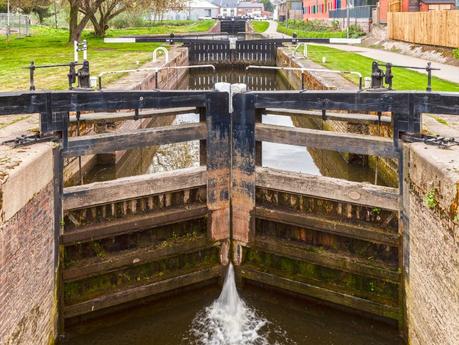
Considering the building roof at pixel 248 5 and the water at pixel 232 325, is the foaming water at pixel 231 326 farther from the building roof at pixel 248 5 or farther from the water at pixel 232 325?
the building roof at pixel 248 5

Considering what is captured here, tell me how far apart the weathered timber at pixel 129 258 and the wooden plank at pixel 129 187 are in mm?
824

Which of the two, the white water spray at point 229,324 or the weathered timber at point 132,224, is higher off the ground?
the weathered timber at point 132,224

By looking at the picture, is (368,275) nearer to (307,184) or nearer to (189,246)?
(307,184)

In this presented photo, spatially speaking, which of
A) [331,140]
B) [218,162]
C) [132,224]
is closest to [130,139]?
[132,224]

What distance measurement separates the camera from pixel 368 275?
27.1 feet

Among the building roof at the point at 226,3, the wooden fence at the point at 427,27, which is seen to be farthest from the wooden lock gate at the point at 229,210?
the building roof at the point at 226,3

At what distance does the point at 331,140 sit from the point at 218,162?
1.86 m

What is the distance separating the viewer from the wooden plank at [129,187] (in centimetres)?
810

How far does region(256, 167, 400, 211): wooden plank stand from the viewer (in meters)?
8.13

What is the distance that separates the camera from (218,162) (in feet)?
30.4

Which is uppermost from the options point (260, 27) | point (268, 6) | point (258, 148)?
point (268, 6)

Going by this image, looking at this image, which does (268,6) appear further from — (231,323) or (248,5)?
(231,323)

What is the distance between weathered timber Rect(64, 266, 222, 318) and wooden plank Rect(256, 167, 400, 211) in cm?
169

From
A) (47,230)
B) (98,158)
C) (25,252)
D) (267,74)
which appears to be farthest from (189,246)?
(267,74)
